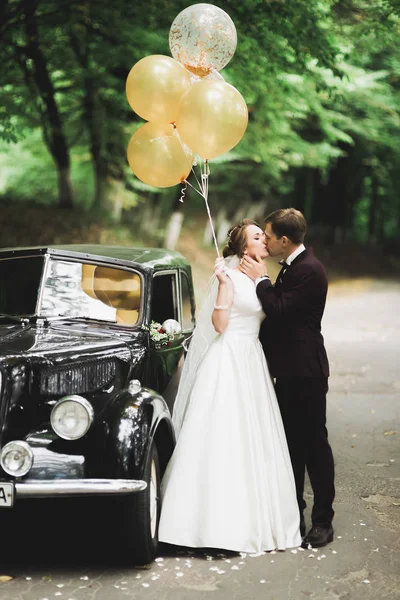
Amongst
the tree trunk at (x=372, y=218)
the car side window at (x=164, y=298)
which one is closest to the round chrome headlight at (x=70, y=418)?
the car side window at (x=164, y=298)

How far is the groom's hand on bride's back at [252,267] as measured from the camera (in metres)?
4.76

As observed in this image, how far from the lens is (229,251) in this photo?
200 inches

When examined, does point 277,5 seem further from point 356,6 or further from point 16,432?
point 16,432

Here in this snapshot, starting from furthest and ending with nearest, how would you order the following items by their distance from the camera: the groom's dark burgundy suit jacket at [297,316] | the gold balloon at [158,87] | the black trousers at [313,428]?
the gold balloon at [158,87]
the black trousers at [313,428]
the groom's dark burgundy suit jacket at [297,316]

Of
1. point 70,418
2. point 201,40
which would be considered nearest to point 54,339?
point 70,418

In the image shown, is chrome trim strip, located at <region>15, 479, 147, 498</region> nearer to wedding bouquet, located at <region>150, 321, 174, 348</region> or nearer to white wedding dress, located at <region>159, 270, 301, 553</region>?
white wedding dress, located at <region>159, 270, 301, 553</region>

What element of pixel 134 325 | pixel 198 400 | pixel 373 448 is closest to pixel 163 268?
pixel 134 325

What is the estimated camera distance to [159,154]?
5.39 m

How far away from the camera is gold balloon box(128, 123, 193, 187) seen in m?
5.39

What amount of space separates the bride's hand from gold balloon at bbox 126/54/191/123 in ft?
4.11

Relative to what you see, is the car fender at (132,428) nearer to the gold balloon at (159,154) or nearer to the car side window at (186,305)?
the gold balloon at (159,154)

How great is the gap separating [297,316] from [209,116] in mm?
1488

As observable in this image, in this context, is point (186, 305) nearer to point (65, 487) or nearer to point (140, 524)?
point (140, 524)

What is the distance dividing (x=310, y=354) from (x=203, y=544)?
133cm
